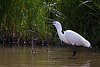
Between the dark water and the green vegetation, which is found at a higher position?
the green vegetation

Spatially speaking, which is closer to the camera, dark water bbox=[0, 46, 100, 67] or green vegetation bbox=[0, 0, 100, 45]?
dark water bbox=[0, 46, 100, 67]

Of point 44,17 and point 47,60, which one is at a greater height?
point 44,17

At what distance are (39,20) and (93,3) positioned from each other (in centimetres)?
195

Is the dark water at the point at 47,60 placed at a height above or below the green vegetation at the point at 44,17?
below

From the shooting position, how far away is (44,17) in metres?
10.4

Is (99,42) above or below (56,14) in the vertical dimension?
below

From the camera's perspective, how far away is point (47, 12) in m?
11.1

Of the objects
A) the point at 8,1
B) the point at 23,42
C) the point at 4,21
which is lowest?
the point at 23,42

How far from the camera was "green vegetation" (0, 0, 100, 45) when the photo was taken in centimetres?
978

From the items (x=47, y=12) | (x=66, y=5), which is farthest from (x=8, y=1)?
(x=66, y=5)

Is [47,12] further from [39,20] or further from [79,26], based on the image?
[79,26]

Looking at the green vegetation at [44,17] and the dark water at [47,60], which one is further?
the green vegetation at [44,17]

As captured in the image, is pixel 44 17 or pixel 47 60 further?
pixel 44 17

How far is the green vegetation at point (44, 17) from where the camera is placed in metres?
9.78
